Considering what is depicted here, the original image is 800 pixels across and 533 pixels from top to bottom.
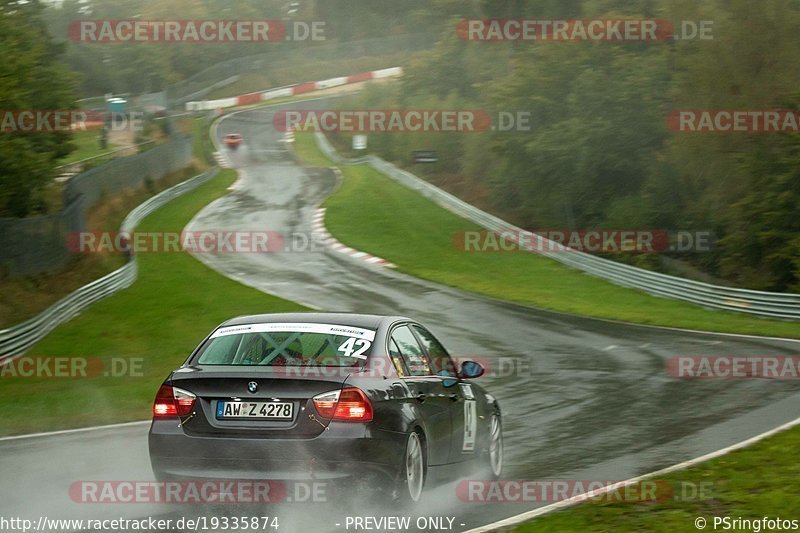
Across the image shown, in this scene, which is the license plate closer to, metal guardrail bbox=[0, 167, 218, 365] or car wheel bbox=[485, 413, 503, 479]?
car wheel bbox=[485, 413, 503, 479]

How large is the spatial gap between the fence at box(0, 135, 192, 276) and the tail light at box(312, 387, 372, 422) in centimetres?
2189

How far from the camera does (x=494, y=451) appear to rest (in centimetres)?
906

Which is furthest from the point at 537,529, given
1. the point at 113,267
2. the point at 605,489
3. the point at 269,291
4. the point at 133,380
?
the point at 113,267

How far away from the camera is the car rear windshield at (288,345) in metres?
7.03

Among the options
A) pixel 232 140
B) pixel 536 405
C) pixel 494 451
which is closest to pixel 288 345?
pixel 494 451

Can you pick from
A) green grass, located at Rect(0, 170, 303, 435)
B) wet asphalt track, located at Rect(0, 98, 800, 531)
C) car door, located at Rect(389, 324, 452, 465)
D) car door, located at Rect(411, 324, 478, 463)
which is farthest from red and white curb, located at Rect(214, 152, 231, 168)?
car door, located at Rect(389, 324, 452, 465)

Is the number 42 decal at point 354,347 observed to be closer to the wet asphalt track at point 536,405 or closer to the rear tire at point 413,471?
the rear tire at point 413,471

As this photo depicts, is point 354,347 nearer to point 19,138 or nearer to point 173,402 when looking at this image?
point 173,402

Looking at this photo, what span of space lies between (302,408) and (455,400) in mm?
1901

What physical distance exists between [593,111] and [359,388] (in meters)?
41.0

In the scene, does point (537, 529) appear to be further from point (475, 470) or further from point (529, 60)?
point (529, 60)

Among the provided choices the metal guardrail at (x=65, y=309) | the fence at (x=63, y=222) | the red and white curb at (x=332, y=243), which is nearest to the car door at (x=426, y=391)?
the metal guardrail at (x=65, y=309)

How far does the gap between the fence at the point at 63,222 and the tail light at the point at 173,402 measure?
69.6 feet

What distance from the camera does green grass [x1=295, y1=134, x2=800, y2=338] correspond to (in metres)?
28.2
